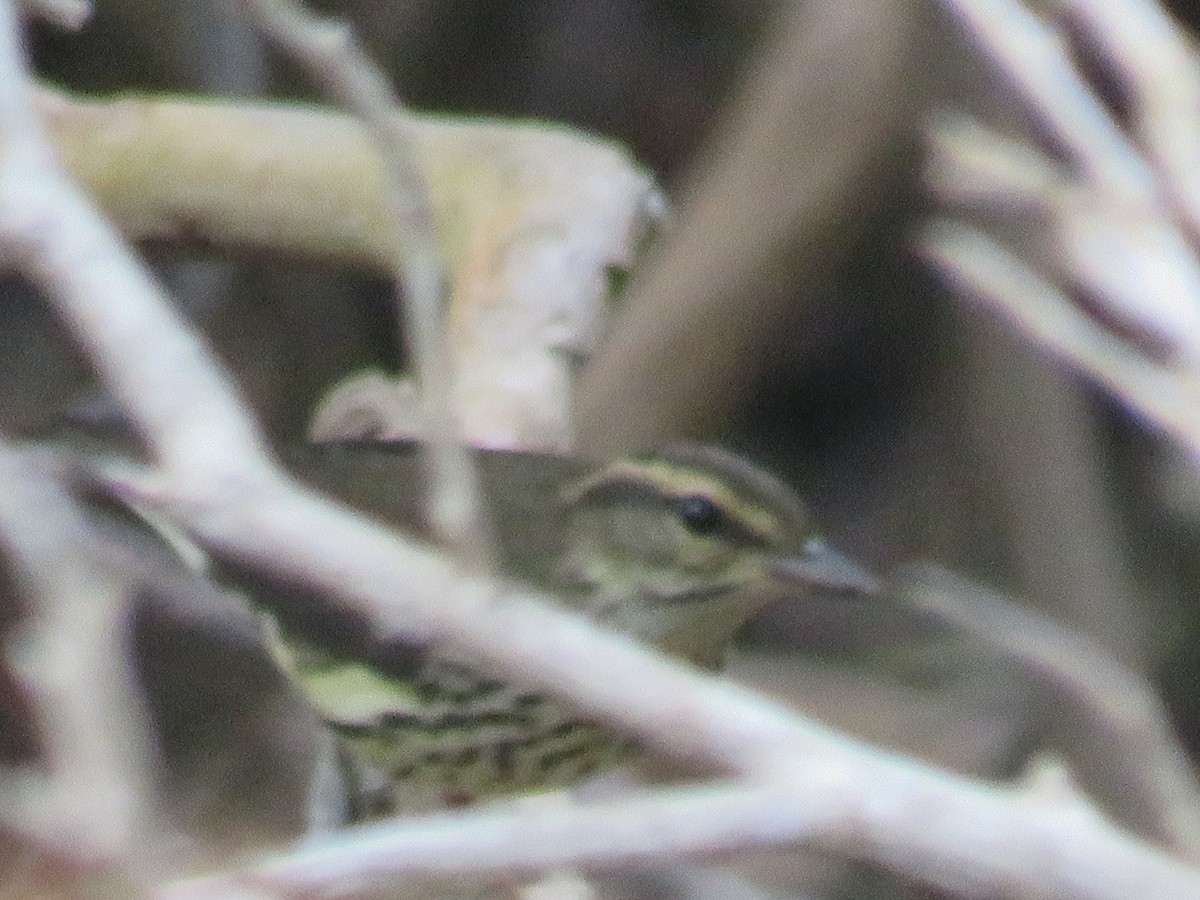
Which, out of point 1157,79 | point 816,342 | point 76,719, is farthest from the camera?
point 816,342

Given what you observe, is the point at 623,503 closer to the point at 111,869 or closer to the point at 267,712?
the point at 111,869

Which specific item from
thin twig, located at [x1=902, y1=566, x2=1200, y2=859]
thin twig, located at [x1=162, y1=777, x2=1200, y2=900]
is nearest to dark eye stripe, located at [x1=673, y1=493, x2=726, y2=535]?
thin twig, located at [x1=902, y1=566, x2=1200, y2=859]

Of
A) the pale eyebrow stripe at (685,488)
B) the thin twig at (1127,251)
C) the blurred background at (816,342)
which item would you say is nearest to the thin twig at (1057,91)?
the thin twig at (1127,251)

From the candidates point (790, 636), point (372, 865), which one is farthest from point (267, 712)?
point (372, 865)

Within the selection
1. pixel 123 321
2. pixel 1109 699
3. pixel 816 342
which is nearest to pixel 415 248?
pixel 123 321

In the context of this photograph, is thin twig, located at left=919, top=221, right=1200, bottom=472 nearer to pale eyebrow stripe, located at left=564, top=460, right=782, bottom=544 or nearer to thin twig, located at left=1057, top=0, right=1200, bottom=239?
thin twig, located at left=1057, top=0, right=1200, bottom=239

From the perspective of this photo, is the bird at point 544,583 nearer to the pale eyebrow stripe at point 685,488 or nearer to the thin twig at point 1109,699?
the pale eyebrow stripe at point 685,488

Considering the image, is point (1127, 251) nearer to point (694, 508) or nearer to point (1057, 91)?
point (1057, 91)
